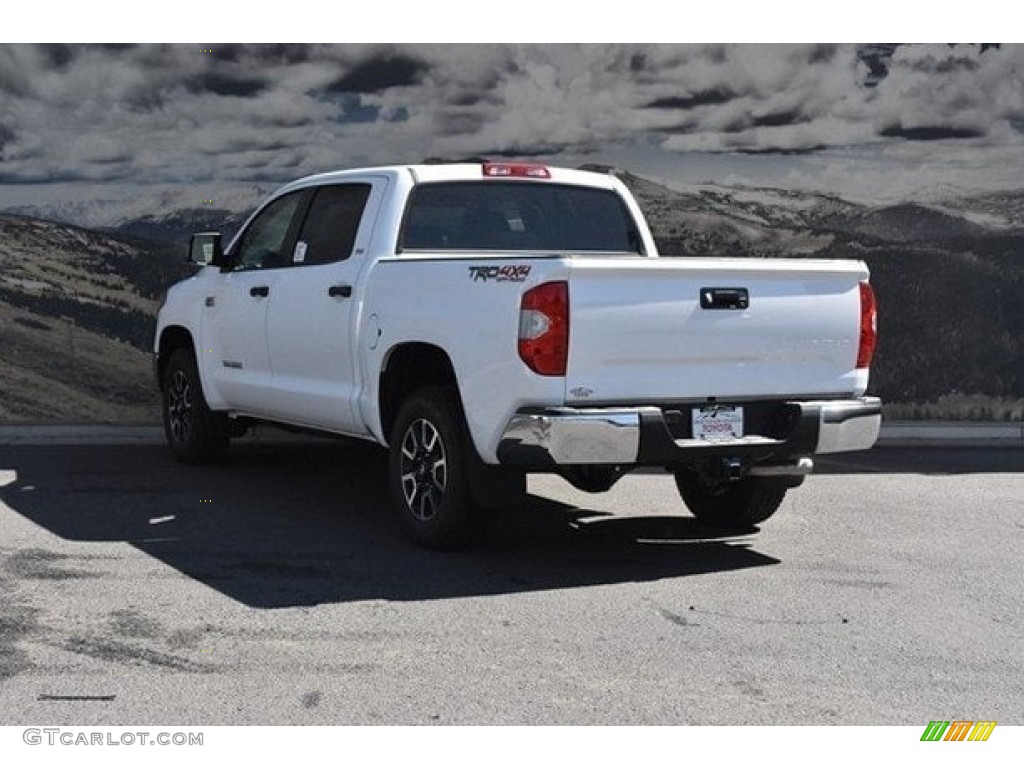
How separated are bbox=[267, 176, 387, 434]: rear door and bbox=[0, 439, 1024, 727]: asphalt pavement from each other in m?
0.67

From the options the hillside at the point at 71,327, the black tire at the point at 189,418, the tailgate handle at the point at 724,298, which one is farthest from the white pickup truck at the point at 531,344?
the hillside at the point at 71,327

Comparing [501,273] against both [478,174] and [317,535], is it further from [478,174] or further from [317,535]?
[317,535]

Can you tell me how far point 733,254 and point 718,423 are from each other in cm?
640

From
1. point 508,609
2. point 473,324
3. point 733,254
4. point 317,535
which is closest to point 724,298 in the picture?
point 473,324

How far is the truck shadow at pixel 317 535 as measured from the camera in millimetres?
7109

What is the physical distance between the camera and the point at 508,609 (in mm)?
6582

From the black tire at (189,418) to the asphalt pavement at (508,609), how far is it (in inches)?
20.4

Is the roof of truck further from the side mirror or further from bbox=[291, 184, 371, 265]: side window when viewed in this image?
the side mirror

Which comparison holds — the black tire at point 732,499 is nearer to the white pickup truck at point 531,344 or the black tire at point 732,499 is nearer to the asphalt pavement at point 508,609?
the white pickup truck at point 531,344

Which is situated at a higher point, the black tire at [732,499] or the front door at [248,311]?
the front door at [248,311]

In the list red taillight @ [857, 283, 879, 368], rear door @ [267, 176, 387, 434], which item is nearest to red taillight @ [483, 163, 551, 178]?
rear door @ [267, 176, 387, 434]

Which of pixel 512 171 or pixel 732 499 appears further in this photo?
pixel 512 171

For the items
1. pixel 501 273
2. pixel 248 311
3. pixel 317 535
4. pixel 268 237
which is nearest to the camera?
pixel 501 273

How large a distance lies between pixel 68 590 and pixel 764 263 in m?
3.57
